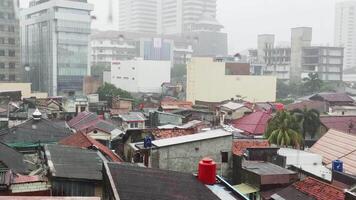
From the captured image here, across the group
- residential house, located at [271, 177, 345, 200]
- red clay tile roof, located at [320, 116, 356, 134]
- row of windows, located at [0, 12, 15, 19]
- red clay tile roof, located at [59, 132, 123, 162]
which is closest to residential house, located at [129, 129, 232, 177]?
red clay tile roof, located at [59, 132, 123, 162]

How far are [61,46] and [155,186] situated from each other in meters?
108

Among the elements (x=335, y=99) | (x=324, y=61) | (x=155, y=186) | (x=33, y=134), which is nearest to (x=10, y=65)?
(x=335, y=99)

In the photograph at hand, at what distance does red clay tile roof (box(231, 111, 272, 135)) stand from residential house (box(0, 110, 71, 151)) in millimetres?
23221

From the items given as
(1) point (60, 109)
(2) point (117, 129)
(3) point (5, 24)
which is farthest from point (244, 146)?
(3) point (5, 24)

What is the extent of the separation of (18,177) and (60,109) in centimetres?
5318

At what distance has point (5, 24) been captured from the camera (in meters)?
108

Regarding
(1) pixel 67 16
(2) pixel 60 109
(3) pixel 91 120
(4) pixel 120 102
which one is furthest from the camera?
(1) pixel 67 16

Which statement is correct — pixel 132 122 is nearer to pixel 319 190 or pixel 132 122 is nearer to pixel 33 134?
pixel 33 134

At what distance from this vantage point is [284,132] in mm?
39594

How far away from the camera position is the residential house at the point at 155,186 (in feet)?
49.5

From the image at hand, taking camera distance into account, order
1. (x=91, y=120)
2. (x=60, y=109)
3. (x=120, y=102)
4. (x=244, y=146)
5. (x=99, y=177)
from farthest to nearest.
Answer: (x=120, y=102), (x=60, y=109), (x=91, y=120), (x=244, y=146), (x=99, y=177)

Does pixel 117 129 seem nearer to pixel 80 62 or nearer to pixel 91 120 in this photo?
pixel 91 120

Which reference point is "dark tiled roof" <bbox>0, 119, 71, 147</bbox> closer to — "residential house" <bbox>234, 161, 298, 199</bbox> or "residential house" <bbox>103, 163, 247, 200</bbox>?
"residential house" <bbox>234, 161, 298, 199</bbox>

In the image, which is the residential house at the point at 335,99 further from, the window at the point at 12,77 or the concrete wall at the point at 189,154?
the window at the point at 12,77
